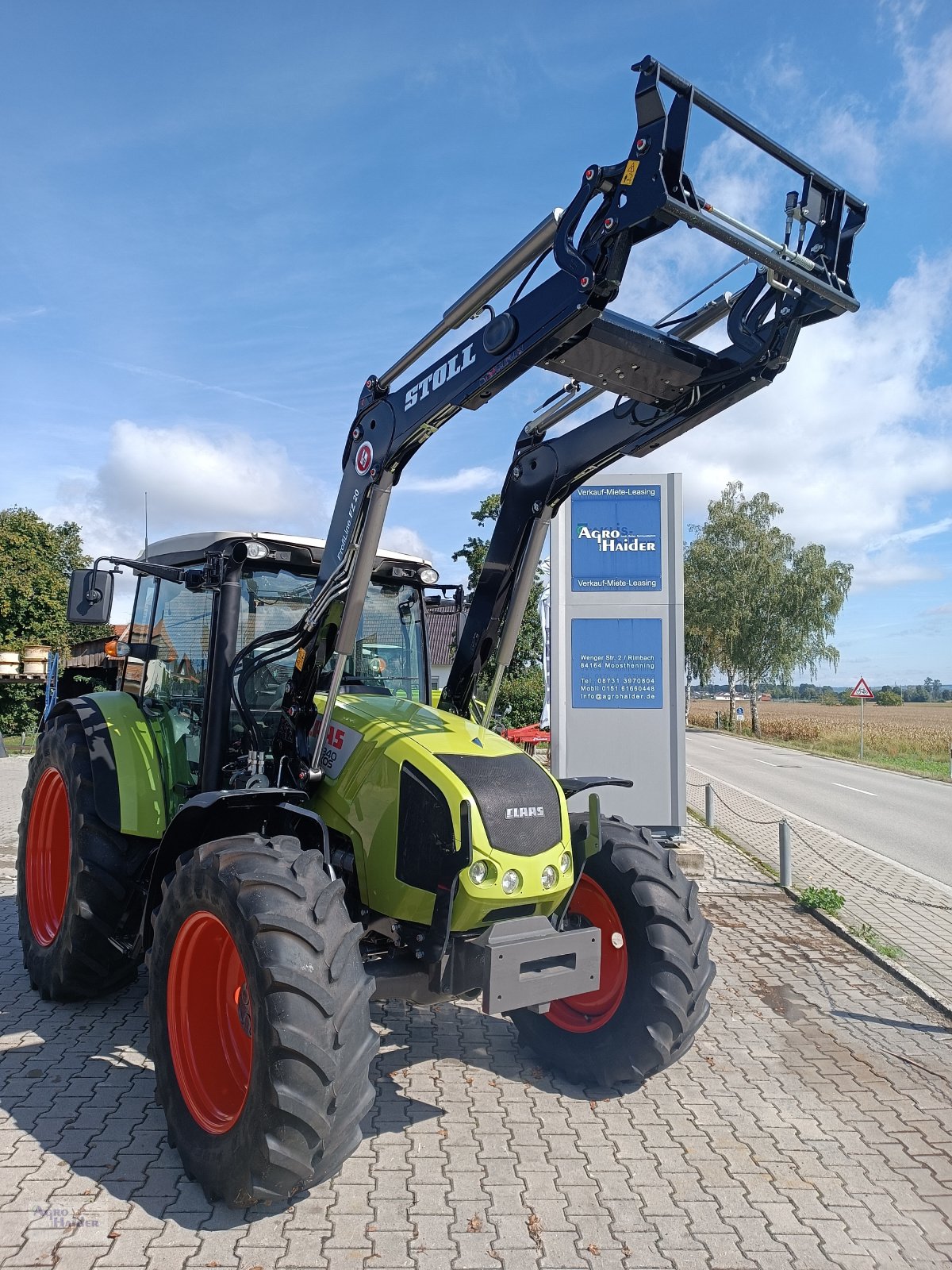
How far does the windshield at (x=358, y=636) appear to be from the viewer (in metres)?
4.73

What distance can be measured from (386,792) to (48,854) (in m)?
3.07

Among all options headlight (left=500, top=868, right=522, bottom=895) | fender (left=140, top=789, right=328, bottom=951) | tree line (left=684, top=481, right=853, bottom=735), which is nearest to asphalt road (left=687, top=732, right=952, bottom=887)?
headlight (left=500, top=868, right=522, bottom=895)

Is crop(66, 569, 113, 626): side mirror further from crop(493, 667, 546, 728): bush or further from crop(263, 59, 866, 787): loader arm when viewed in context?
crop(493, 667, 546, 728): bush

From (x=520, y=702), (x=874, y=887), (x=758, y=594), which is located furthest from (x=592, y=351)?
(x=758, y=594)

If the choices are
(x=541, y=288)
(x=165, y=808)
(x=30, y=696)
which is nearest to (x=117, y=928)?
(x=165, y=808)

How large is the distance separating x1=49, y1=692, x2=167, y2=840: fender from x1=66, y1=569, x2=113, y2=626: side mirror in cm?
70

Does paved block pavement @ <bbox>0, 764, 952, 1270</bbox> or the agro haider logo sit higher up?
the agro haider logo

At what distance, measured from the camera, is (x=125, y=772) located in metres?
5.04

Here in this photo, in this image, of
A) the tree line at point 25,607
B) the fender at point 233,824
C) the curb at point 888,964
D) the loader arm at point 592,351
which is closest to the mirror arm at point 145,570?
the loader arm at point 592,351

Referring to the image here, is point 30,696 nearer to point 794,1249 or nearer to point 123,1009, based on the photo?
point 123,1009

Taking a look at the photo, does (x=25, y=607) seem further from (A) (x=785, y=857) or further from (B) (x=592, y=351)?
(B) (x=592, y=351)

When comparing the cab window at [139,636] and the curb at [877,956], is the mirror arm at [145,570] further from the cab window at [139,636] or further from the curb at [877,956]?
the curb at [877,956]

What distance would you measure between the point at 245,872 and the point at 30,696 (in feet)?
87.1

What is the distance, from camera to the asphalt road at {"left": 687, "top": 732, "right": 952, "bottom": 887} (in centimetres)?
1294
